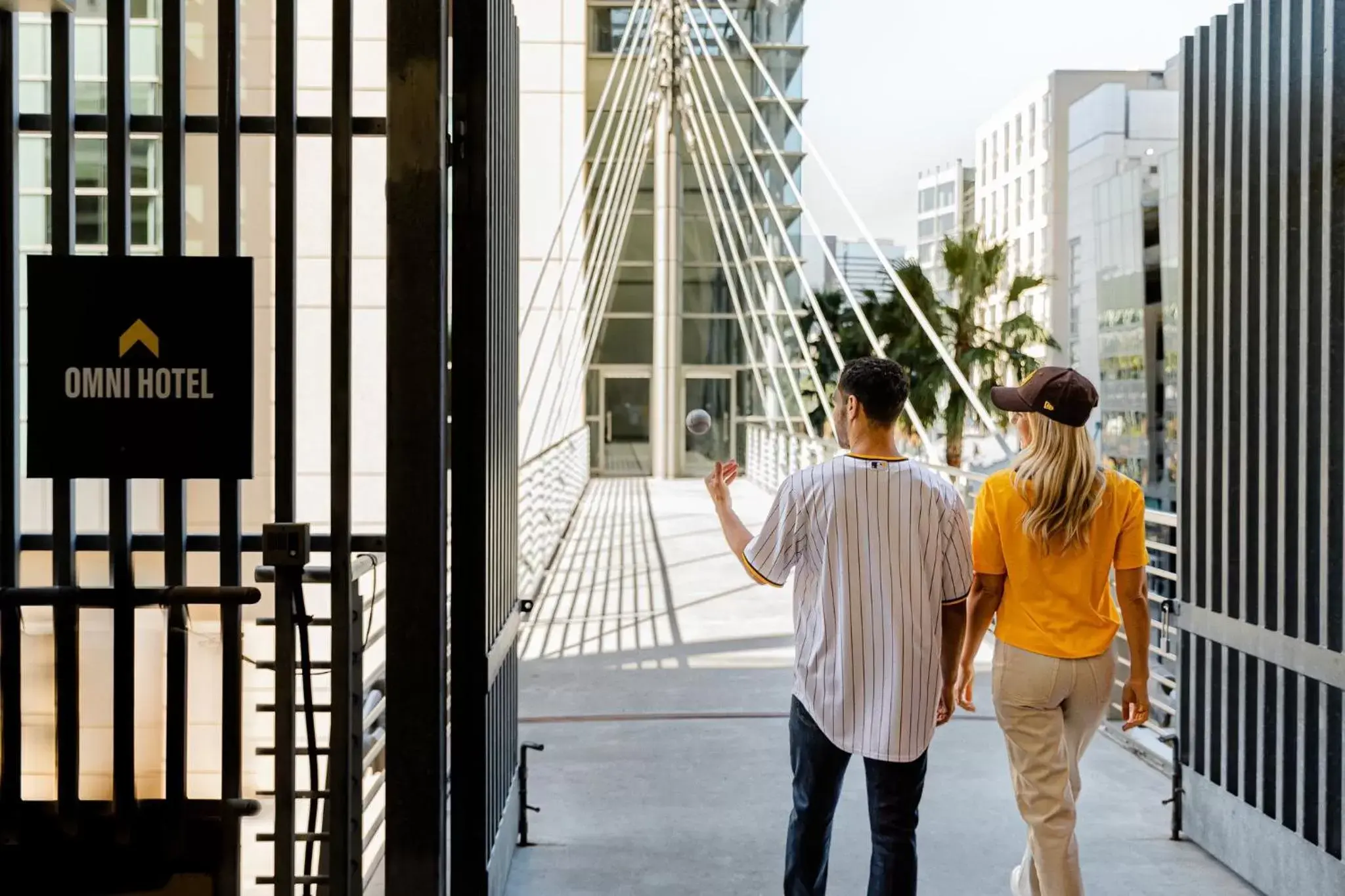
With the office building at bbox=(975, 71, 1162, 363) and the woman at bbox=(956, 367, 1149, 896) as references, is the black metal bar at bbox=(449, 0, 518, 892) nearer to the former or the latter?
the woman at bbox=(956, 367, 1149, 896)

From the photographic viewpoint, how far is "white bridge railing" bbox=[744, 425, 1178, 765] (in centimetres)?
392

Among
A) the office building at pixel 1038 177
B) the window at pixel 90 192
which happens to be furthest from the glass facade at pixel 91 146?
the office building at pixel 1038 177

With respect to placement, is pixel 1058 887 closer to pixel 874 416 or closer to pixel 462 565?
pixel 874 416

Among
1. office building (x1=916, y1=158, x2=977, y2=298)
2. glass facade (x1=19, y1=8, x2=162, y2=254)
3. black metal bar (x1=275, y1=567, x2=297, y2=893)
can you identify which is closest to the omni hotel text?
black metal bar (x1=275, y1=567, x2=297, y2=893)

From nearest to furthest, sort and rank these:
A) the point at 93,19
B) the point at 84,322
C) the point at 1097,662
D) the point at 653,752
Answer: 1. the point at 84,322
2. the point at 1097,662
3. the point at 653,752
4. the point at 93,19

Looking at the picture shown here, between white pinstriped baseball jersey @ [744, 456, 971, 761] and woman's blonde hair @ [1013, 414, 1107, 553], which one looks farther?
woman's blonde hair @ [1013, 414, 1107, 553]

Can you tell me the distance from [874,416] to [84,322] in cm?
144

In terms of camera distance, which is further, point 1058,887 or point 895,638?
point 1058,887

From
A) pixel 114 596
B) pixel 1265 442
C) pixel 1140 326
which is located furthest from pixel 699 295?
pixel 114 596

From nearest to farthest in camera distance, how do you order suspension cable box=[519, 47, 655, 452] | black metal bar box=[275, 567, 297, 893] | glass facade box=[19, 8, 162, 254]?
black metal bar box=[275, 567, 297, 893] → glass facade box=[19, 8, 162, 254] → suspension cable box=[519, 47, 655, 452]

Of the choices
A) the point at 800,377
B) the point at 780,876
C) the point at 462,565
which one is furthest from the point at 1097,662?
the point at 800,377

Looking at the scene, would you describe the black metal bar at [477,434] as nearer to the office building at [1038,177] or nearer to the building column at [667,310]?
the building column at [667,310]

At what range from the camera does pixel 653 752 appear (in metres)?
4.17

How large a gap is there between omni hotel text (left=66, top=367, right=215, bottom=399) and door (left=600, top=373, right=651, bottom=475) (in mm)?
18416
